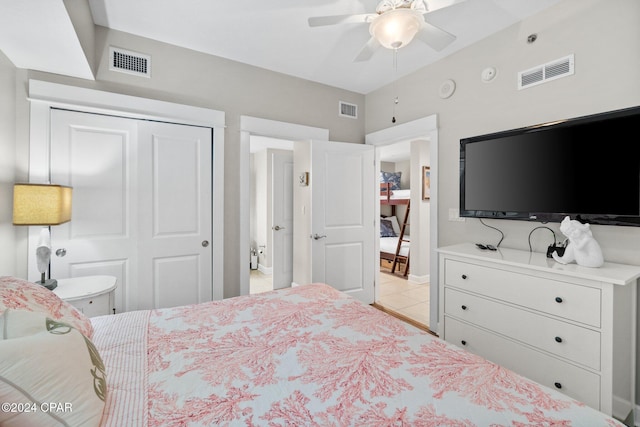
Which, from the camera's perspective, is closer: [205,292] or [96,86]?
[96,86]

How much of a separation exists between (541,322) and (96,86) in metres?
3.56

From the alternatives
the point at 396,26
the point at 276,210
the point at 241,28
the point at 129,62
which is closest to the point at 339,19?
the point at 396,26

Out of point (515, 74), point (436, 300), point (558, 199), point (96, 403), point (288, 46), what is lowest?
point (436, 300)

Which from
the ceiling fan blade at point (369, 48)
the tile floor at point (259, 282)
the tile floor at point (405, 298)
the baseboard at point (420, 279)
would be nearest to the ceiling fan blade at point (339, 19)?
the ceiling fan blade at point (369, 48)

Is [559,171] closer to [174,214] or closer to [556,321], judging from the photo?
[556,321]

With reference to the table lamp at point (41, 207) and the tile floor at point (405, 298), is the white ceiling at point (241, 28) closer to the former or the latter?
the table lamp at point (41, 207)

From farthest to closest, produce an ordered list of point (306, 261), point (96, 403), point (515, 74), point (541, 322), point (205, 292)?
point (306, 261)
point (205, 292)
point (515, 74)
point (541, 322)
point (96, 403)

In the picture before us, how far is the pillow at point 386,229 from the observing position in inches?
259

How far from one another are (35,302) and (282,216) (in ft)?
11.1

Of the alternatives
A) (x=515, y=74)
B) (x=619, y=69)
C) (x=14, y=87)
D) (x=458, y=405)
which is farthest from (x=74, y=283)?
(x=619, y=69)

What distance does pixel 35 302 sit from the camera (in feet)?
3.49

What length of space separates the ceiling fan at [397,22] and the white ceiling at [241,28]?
0.44ft

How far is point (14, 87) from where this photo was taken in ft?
6.70

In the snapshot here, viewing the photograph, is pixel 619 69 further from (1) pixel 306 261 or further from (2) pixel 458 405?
(1) pixel 306 261
